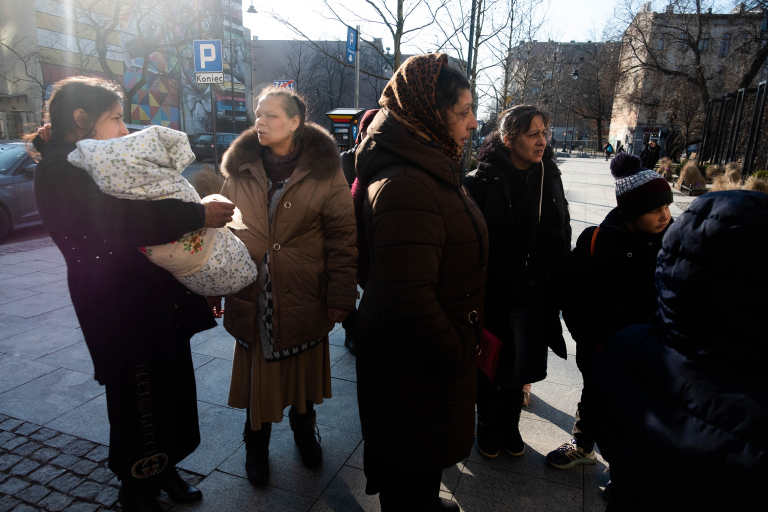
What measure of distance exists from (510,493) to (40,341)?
13.5 feet

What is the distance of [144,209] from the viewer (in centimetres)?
187

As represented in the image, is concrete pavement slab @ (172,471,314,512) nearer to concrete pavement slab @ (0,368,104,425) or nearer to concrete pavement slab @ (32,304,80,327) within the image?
concrete pavement slab @ (0,368,104,425)

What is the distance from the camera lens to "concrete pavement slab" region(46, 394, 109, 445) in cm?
288

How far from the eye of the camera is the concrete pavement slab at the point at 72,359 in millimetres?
3770

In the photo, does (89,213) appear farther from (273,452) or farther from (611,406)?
(611,406)

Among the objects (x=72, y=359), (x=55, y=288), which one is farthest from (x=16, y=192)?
(x=72, y=359)

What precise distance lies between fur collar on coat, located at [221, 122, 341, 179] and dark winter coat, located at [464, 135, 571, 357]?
0.76 metres

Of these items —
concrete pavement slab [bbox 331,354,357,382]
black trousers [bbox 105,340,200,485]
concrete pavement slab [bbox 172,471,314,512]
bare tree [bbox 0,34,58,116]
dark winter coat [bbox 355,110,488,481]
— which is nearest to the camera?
dark winter coat [bbox 355,110,488,481]

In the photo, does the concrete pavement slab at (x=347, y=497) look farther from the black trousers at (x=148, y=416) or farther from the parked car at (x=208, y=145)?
the parked car at (x=208, y=145)

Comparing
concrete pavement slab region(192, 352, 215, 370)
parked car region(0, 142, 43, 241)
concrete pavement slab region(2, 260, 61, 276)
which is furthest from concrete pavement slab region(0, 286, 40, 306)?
parked car region(0, 142, 43, 241)

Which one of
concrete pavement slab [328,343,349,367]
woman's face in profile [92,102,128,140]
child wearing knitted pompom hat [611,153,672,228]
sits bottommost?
concrete pavement slab [328,343,349,367]

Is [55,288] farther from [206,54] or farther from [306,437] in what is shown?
[306,437]

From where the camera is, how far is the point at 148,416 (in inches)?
85.4

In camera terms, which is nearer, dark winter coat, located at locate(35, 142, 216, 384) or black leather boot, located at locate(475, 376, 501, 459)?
dark winter coat, located at locate(35, 142, 216, 384)
